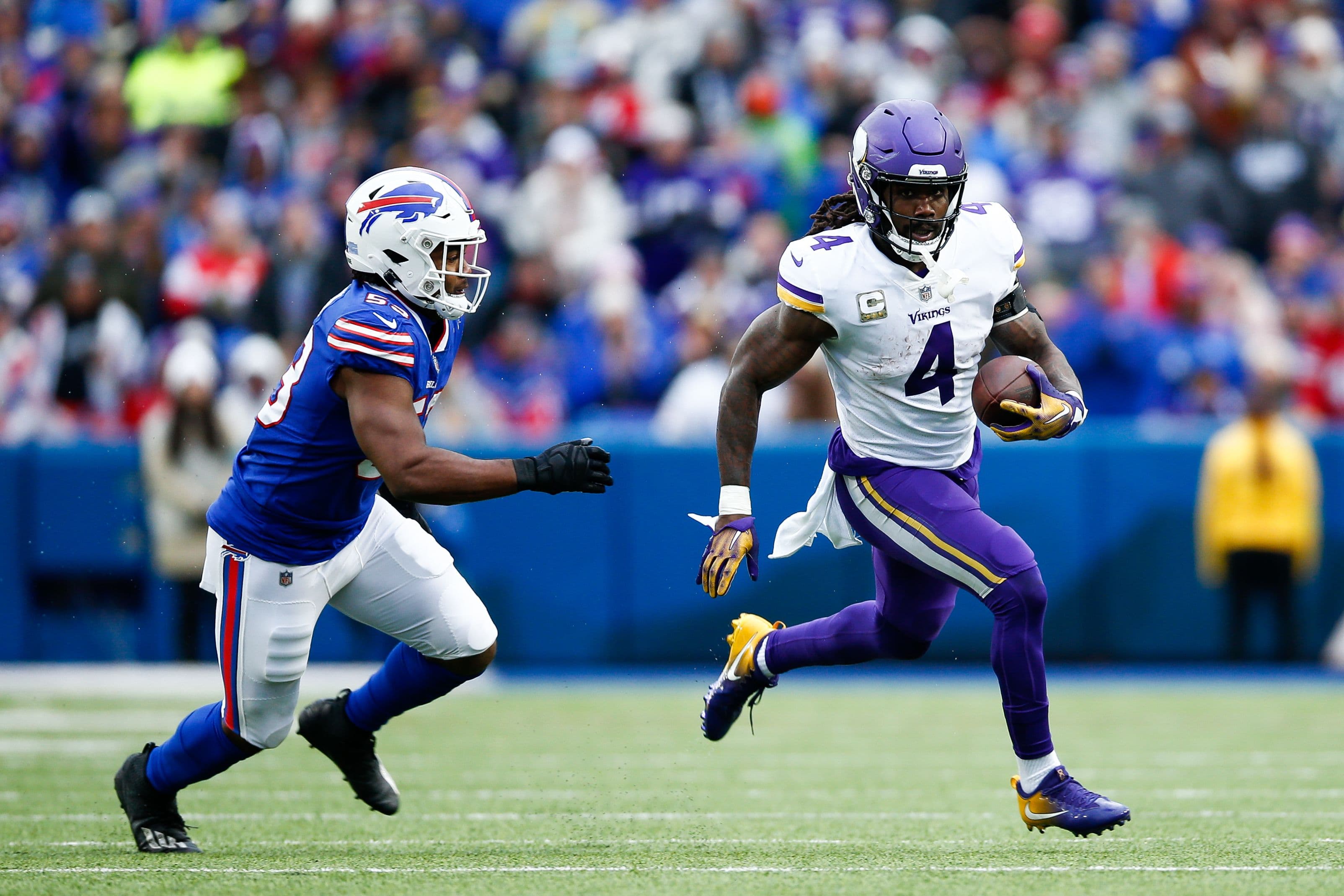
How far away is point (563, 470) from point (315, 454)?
650 mm

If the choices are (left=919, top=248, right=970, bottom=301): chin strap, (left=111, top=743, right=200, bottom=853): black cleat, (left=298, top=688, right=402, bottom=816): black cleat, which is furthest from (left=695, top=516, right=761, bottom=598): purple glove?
(left=111, top=743, right=200, bottom=853): black cleat

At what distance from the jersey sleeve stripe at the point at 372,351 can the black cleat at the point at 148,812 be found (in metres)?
1.21

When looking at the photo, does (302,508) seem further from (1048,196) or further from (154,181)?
(154,181)

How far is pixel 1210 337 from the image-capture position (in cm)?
976

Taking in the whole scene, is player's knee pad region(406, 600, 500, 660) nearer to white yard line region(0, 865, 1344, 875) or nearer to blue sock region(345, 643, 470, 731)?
blue sock region(345, 643, 470, 731)

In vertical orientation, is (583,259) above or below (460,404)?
above

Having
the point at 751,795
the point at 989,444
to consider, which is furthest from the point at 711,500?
the point at 751,795

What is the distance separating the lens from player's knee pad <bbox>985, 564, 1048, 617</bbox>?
4363mm

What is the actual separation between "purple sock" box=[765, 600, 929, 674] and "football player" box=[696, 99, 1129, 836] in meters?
0.04

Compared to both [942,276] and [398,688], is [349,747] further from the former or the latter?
[942,276]

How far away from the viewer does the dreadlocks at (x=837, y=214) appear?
485cm

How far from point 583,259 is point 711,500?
1.93 metres

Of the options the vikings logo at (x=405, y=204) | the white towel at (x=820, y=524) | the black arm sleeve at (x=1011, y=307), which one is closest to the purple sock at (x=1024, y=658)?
the white towel at (x=820, y=524)

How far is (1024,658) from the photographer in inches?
173
